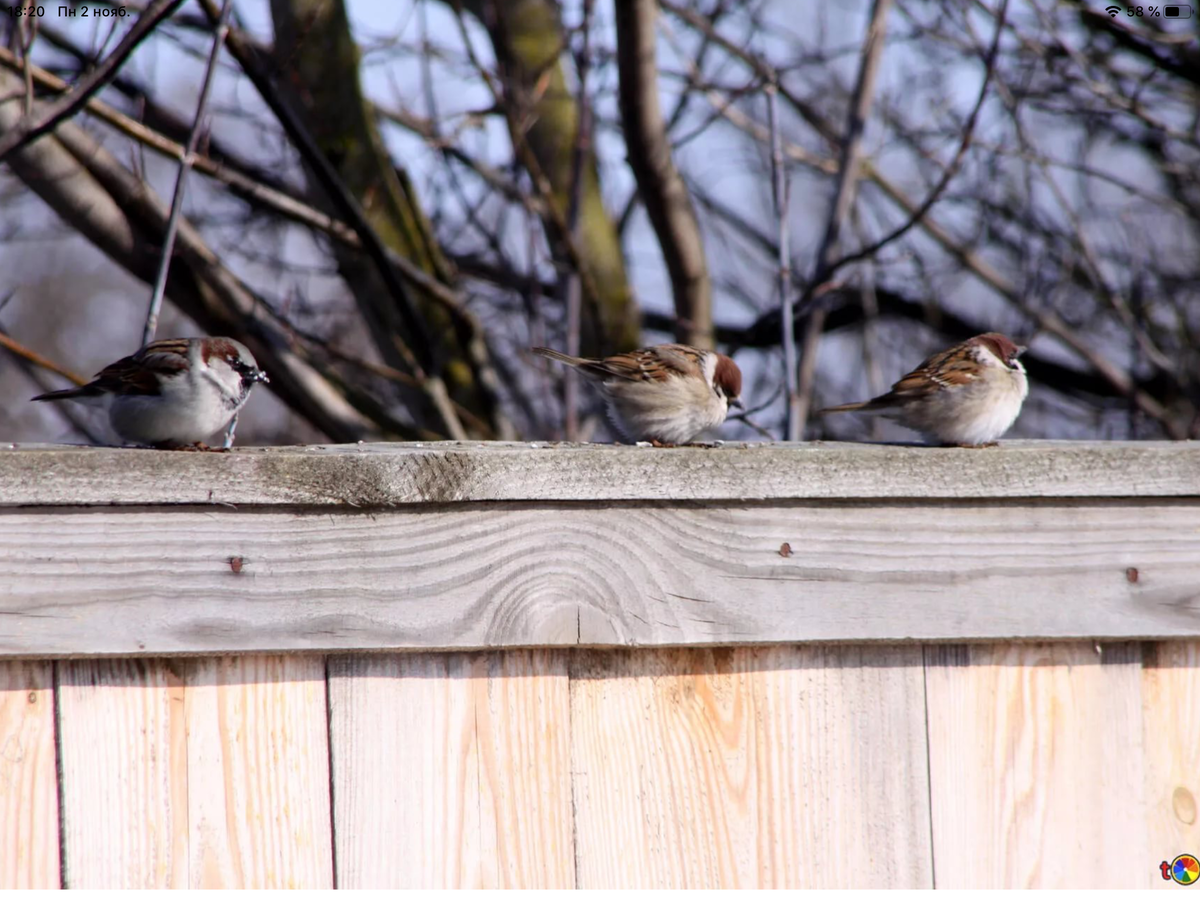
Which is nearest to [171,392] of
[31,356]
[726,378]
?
[31,356]

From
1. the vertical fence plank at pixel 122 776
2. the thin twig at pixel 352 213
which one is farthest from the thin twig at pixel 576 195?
the vertical fence plank at pixel 122 776

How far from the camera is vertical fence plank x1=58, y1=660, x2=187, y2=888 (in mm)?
1645

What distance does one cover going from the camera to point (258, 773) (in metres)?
1.69

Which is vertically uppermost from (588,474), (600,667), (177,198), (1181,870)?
(177,198)

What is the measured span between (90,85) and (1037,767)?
263 centimetres

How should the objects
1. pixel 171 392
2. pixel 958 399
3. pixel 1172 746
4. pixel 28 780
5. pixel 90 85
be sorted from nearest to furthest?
pixel 28 780, pixel 1172 746, pixel 171 392, pixel 90 85, pixel 958 399

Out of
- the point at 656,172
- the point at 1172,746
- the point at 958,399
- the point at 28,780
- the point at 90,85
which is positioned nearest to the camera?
the point at 28,780

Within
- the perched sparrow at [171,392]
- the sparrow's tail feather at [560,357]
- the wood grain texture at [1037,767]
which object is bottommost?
the wood grain texture at [1037,767]

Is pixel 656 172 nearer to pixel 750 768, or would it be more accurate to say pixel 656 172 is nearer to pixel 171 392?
pixel 171 392

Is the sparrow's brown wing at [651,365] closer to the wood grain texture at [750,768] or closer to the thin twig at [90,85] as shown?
the thin twig at [90,85]

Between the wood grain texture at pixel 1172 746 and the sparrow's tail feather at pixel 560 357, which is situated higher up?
the sparrow's tail feather at pixel 560 357

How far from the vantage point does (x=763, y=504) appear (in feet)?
5.91

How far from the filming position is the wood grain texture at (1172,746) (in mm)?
1838

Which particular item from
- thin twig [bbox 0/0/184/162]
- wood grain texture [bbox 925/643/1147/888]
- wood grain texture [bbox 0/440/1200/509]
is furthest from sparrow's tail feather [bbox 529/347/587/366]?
wood grain texture [bbox 925/643/1147/888]
